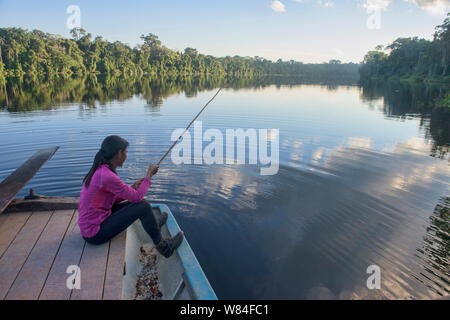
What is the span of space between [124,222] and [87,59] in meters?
77.4

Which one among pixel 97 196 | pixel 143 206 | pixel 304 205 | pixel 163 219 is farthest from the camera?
pixel 304 205

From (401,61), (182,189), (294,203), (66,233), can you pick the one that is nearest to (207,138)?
(182,189)

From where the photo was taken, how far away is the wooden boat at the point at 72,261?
2.55 m

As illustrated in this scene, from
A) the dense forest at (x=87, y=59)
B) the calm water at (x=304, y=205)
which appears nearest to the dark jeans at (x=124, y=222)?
the calm water at (x=304, y=205)

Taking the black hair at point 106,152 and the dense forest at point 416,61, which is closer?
the black hair at point 106,152

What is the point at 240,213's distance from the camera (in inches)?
222

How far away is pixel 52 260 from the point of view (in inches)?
114

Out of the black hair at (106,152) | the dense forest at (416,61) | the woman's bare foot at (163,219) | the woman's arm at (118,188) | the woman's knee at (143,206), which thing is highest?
the dense forest at (416,61)

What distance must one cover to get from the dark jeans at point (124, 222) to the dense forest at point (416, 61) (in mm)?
68484

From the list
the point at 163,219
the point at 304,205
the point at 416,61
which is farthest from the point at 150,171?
the point at 416,61

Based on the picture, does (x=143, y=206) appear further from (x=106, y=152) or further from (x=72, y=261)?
(x=72, y=261)

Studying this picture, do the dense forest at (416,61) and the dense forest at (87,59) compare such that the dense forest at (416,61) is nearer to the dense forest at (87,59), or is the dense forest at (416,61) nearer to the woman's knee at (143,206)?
the dense forest at (87,59)

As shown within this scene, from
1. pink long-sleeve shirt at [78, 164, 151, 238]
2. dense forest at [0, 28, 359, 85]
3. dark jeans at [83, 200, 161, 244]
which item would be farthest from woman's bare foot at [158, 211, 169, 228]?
dense forest at [0, 28, 359, 85]

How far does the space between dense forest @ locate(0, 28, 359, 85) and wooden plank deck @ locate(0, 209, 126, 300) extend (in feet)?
157
